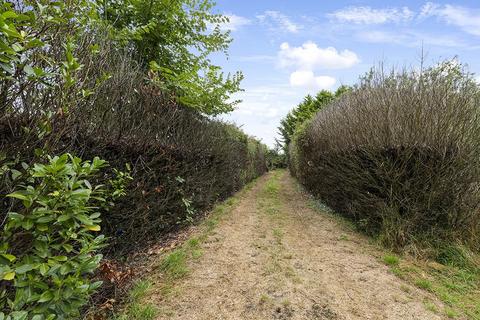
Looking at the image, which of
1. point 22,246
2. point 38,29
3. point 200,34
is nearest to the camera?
point 22,246

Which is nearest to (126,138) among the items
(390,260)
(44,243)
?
(44,243)

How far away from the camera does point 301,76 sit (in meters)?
12.4

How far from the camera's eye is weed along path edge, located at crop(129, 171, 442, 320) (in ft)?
9.52

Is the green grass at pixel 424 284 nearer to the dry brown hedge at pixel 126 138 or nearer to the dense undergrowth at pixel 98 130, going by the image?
the dense undergrowth at pixel 98 130

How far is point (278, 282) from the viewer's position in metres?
3.44

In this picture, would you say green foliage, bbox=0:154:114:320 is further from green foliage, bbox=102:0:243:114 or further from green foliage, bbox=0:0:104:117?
green foliage, bbox=102:0:243:114

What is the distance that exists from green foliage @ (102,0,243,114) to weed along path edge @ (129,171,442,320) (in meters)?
3.10

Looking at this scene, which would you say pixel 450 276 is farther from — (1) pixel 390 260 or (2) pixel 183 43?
(2) pixel 183 43

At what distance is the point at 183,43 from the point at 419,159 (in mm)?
5834

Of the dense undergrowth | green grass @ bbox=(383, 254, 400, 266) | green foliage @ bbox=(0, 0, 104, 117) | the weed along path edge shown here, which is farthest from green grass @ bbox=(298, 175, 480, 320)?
green foliage @ bbox=(0, 0, 104, 117)

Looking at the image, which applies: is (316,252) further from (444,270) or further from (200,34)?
(200,34)

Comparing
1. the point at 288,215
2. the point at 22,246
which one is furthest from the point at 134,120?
the point at 288,215

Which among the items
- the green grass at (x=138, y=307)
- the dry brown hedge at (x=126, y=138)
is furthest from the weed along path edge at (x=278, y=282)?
the dry brown hedge at (x=126, y=138)

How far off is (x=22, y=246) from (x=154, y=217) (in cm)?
301
